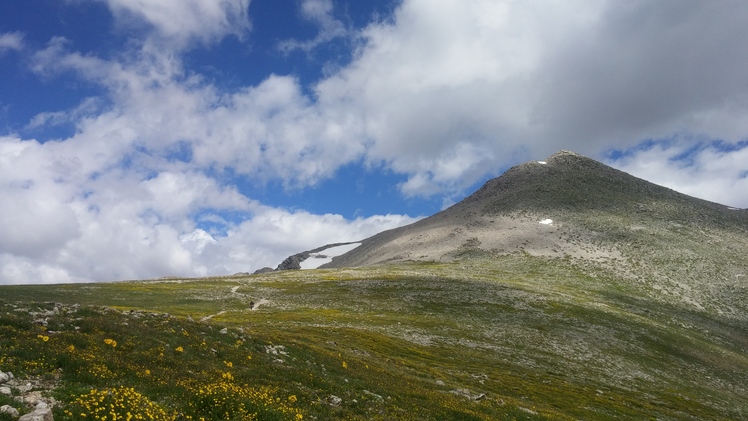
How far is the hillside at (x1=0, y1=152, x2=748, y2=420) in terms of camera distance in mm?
18547

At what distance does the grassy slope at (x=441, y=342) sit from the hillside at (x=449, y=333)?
0.84 ft

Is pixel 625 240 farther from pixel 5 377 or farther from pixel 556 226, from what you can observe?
pixel 5 377

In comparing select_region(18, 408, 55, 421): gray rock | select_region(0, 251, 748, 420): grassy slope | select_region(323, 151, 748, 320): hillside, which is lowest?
select_region(0, 251, 748, 420): grassy slope

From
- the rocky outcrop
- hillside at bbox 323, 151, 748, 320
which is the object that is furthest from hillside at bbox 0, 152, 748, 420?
hillside at bbox 323, 151, 748, 320

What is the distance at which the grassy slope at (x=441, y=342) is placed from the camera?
23484 mm

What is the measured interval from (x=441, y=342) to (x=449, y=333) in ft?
19.2

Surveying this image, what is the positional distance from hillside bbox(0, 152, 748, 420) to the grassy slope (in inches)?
10.1

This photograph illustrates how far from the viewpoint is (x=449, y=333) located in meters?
66.6

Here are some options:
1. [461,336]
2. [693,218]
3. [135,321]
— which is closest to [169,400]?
[135,321]

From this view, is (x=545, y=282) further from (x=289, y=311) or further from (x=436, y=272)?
(x=289, y=311)

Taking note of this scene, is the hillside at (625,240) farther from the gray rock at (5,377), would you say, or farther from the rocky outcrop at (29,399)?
the gray rock at (5,377)

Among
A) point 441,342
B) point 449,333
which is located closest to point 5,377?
point 441,342

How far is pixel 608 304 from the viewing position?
99312 millimetres

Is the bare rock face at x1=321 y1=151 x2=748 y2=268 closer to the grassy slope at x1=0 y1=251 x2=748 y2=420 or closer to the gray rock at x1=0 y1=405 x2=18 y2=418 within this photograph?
the grassy slope at x1=0 y1=251 x2=748 y2=420
